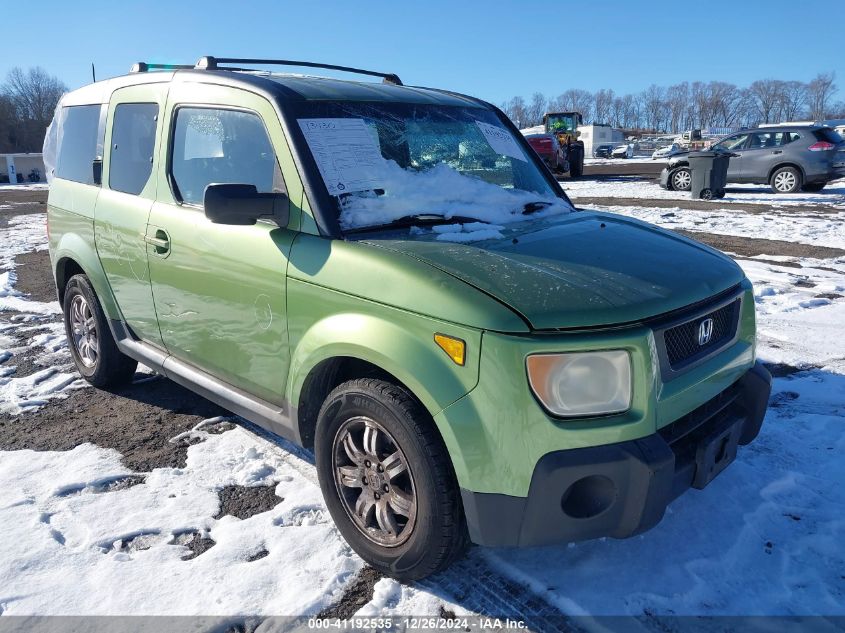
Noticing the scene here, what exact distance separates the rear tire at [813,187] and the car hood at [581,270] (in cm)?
1582

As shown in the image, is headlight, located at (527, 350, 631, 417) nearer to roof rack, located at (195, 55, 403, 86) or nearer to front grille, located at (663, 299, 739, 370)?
front grille, located at (663, 299, 739, 370)

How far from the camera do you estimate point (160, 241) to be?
348 centimetres

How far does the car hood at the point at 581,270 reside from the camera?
7.33 ft

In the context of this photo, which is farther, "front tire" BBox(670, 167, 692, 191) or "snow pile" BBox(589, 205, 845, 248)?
"front tire" BBox(670, 167, 692, 191)

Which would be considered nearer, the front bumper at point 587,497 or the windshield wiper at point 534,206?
the front bumper at point 587,497

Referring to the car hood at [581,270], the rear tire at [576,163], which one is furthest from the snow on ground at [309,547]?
the rear tire at [576,163]

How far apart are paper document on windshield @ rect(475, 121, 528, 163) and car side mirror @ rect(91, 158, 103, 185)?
2.38 metres

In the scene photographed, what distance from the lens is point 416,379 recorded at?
2281 millimetres

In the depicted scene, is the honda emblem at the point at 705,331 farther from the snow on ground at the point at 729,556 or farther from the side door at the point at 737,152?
the side door at the point at 737,152

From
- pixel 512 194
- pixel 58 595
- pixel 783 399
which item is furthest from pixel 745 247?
pixel 58 595

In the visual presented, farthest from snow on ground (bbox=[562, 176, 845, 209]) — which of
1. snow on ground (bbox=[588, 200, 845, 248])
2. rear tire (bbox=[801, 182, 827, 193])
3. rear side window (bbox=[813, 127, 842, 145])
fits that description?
snow on ground (bbox=[588, 200, 845, 248])

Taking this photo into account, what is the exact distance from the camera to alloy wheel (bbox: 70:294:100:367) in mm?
4578

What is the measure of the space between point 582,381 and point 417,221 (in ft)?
3.73

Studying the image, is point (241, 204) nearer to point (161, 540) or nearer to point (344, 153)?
point (344, 153)
